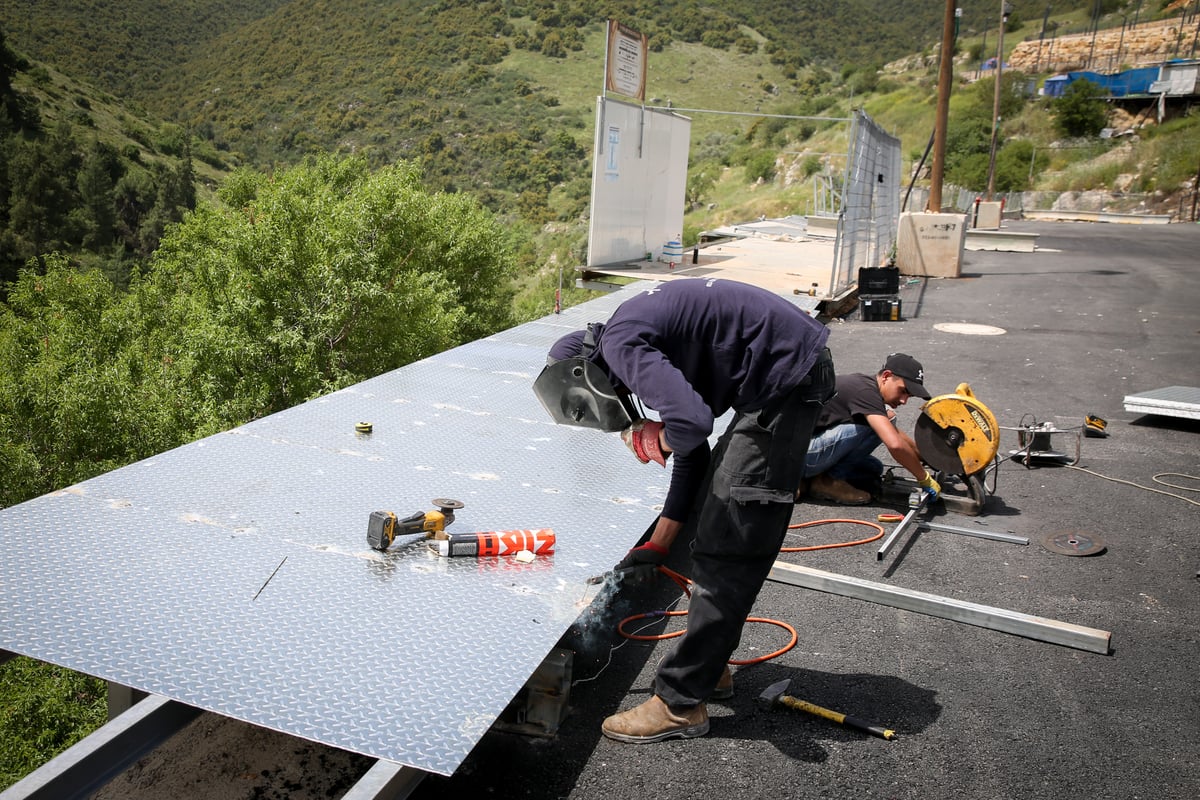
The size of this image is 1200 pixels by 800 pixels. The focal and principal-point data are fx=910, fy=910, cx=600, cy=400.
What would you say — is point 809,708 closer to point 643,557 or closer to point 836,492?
point 643,557

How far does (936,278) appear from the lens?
57.6ft

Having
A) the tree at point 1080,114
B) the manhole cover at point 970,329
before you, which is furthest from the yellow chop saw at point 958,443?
the tree at point 1080,114

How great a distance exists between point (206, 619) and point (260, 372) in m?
9.51

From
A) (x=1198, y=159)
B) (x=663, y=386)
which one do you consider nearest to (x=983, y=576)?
(x=663, y=386)

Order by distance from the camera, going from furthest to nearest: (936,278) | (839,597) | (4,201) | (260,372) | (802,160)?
(802,160) → (4,201) → (936,278) → (260,372) → (839,597)

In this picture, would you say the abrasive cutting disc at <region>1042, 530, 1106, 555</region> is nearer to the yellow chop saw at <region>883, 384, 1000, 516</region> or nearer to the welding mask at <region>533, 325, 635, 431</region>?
the yellow chop saw at <region>883, 384, 1000, 516</region>

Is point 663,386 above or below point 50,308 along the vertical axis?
above

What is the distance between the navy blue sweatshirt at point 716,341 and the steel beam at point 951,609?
1798mm

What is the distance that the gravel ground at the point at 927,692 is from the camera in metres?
3.00

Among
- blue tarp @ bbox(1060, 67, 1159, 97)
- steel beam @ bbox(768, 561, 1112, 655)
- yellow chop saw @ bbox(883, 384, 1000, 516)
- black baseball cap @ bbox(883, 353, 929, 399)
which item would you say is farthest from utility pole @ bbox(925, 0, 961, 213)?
blue tarp @ bbox(1060, 67, 1159, 97)

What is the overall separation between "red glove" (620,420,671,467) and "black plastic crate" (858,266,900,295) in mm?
10332

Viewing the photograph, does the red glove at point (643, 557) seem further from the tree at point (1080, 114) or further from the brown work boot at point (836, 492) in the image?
the tree at point (1080, 114)

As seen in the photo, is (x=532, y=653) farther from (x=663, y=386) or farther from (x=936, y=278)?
(x=936, y=278)

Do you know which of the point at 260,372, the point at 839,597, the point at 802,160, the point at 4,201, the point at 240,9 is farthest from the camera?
the point at 240,9
